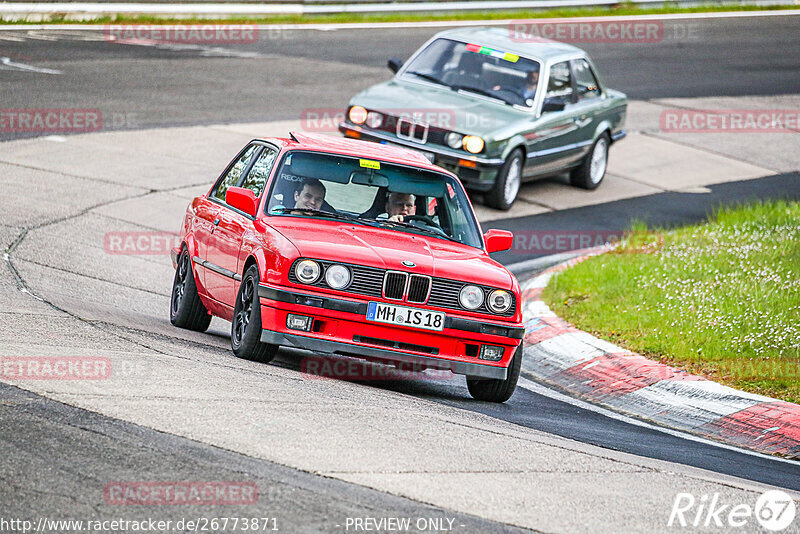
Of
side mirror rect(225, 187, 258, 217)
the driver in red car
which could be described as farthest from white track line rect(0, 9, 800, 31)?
the driver in red car

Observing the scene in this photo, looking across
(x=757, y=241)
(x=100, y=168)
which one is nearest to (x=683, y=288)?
(x=757, y=241)

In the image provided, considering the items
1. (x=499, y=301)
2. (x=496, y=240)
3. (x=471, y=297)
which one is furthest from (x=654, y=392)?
(x=471, y=297)

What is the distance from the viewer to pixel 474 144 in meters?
14.9

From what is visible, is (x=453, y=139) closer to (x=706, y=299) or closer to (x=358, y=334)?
(x=706, y=299)

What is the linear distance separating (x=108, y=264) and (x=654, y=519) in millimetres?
7235

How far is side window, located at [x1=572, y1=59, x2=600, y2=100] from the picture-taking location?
Result: 17078 millimetres

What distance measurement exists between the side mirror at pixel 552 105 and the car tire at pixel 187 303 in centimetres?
748

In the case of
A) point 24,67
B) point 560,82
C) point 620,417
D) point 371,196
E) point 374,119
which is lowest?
point 620,417

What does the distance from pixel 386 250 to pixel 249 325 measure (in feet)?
3.26

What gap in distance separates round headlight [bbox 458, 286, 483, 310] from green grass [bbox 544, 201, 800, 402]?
7.15 feet

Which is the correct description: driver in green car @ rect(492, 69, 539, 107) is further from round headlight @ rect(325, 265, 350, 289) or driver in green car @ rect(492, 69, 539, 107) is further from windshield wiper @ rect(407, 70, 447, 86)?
round headlight @ rect(325, 265, 350, 289)

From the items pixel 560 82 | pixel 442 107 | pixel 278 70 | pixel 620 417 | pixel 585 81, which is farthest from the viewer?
pixel 278 70

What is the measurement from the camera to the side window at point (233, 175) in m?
9.41

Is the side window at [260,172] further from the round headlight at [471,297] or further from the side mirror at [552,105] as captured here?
the side mirror at [552,105]
